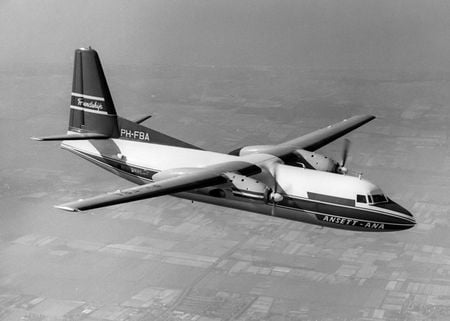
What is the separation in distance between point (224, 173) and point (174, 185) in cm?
453

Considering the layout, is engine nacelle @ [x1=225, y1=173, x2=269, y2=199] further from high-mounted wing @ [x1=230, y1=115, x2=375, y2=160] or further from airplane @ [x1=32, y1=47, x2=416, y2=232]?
high-mounted wing @ [x1=230, y1=115, x2=375, y2=160]

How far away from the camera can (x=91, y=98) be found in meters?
59.3

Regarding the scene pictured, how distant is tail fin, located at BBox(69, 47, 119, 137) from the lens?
58.3 m

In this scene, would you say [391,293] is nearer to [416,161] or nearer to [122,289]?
[122,289]

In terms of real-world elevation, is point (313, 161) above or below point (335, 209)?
above

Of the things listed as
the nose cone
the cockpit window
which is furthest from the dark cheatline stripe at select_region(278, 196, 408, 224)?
the cockpit window

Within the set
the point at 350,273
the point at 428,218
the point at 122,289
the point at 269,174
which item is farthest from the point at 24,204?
the point at 269,174

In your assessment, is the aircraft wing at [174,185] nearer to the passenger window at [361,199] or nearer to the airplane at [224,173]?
the airplane at [224,173]

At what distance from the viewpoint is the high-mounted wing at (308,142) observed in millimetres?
54594

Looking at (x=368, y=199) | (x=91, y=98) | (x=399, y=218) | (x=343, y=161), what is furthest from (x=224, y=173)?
(x=91, y=98)

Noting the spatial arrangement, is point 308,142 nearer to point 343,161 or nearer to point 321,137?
point 321,137

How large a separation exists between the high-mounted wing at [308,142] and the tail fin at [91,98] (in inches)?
486

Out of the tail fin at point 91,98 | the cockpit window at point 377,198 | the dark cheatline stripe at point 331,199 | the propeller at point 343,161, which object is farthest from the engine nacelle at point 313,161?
the tail fin at point 91,98

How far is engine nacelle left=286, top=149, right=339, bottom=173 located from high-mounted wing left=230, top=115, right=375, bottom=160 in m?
0.73
